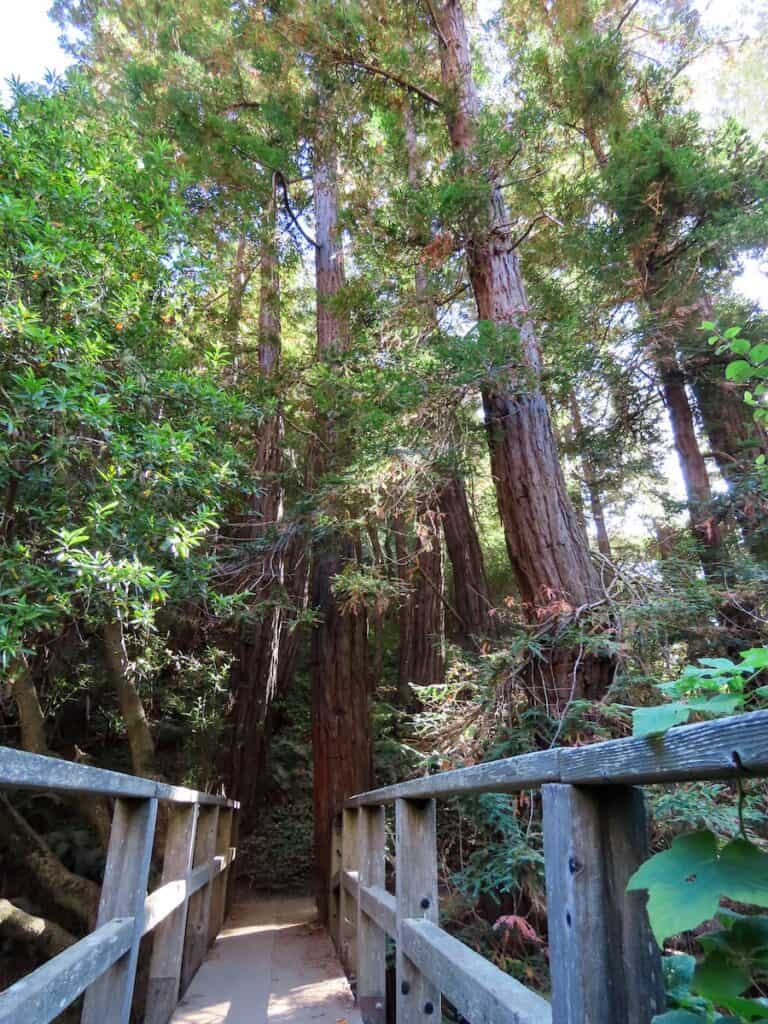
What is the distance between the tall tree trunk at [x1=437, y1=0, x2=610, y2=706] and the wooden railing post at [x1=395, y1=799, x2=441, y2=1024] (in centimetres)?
207

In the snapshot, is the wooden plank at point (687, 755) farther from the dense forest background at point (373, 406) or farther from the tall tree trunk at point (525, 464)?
the tall tree trunk at point (525, 464)

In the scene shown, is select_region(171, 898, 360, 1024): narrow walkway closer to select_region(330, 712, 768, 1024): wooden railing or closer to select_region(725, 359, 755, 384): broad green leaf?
select_region(330, 712, 768, 1024): wooden railing

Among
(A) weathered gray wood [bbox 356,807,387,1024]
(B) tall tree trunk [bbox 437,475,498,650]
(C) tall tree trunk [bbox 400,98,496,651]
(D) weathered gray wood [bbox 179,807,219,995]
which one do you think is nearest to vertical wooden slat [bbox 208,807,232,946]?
(D) weathered gray wood [bbox 179,807,219,995]

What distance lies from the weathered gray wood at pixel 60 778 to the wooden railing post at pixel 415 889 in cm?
83

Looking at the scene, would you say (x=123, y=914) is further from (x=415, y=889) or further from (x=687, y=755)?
(x=687, y=755)

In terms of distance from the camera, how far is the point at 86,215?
3572mm

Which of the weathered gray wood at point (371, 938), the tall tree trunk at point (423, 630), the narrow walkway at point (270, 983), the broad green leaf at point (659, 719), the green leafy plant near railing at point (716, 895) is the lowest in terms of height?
the narrow walkway at point (270, 983)

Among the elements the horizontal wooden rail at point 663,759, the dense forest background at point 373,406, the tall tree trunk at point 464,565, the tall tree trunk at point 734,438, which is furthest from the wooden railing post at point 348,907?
the tall tree trunk at point 734,438

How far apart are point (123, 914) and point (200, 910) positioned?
232cm

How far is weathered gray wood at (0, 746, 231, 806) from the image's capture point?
1.04 meters

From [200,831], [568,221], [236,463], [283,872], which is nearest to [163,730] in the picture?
[283,872]

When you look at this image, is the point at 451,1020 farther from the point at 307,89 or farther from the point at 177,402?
the point at 307,89

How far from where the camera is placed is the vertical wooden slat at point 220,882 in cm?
465

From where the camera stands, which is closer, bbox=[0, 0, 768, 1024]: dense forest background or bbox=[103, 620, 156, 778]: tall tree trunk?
bbox=[0, 0, 768, 1024]: dense forest background
